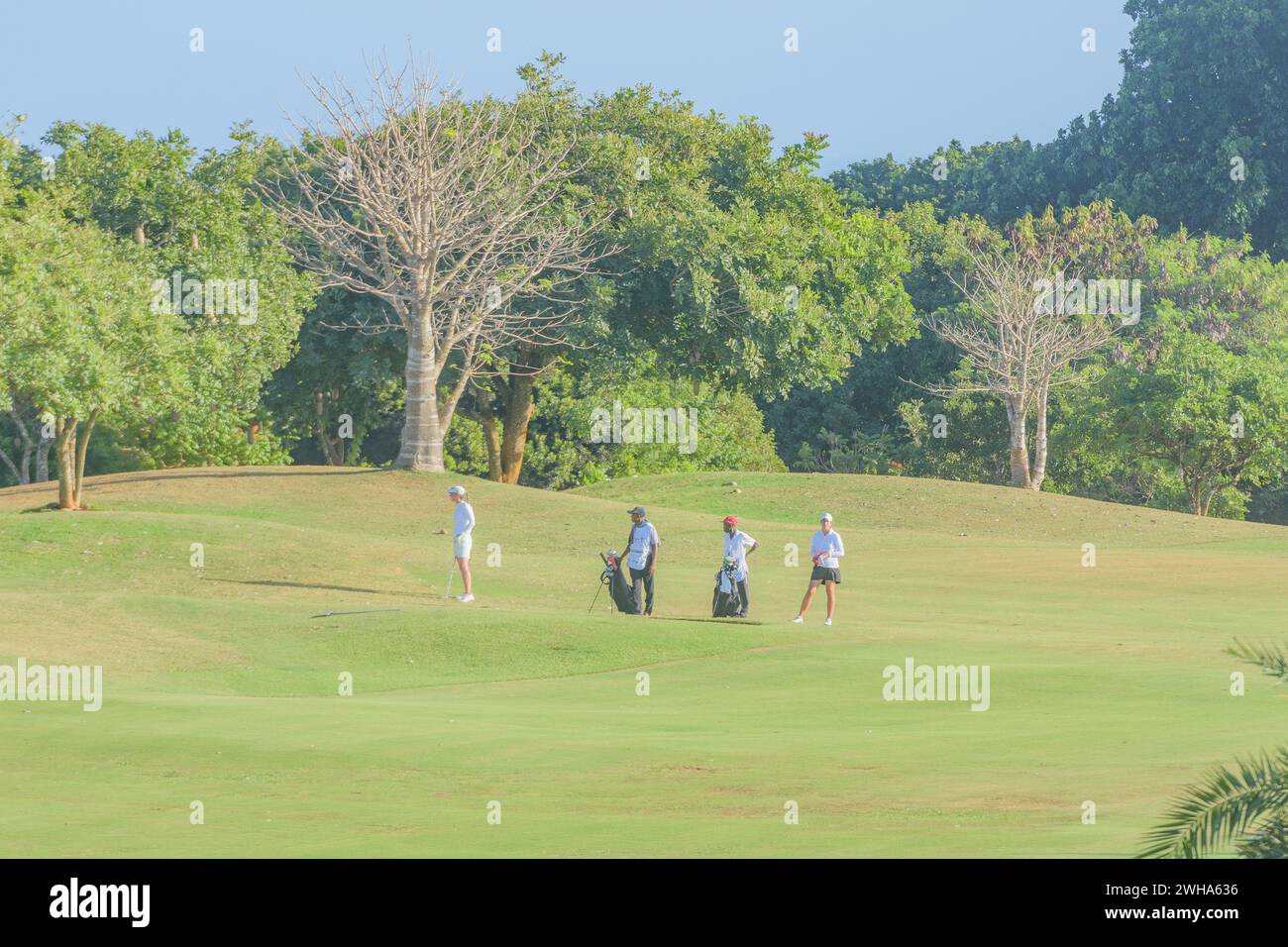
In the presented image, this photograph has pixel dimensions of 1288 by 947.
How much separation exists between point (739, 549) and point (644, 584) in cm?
196

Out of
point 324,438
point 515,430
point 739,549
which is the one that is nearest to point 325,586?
point 739,549

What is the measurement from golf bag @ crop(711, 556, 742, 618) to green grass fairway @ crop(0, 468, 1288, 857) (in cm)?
90

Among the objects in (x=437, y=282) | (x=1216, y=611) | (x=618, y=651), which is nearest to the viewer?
(x=618, y=651)

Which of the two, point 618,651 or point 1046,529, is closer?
Result: point 618,651

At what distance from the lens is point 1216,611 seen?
32.6m

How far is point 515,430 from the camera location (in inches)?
2544

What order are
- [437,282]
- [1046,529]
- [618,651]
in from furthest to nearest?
[437,282] → [1046,529] → [618,651]

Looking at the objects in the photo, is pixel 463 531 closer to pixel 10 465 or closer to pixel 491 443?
pixel 491 443

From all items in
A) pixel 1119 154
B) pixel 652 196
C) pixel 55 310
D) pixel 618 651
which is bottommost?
pixel 618 651

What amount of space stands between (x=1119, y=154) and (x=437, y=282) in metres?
46.5

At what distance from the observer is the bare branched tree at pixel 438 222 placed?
50344 mm

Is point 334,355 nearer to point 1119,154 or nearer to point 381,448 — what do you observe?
point 381,448

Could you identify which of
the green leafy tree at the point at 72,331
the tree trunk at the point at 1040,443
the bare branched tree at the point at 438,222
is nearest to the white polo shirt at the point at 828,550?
the green leafy tree at the point at 72,331
